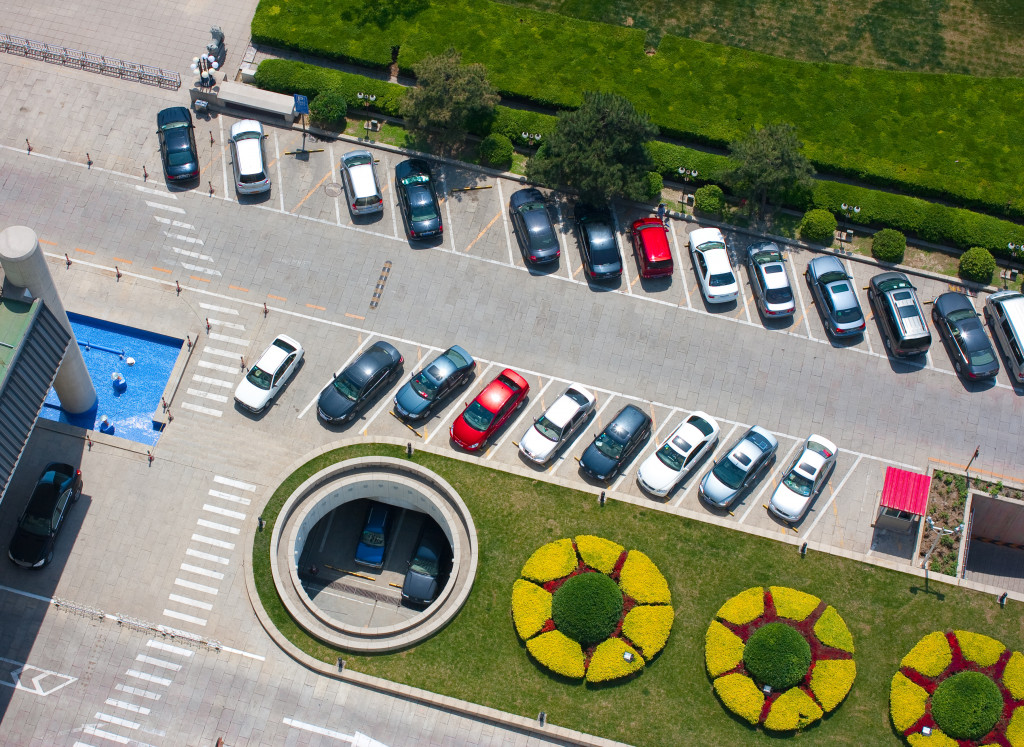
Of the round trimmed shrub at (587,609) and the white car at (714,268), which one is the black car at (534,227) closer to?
the white car at (714,268)

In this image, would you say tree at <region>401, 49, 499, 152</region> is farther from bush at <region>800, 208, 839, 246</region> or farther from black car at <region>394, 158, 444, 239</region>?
bush at <region>800, 208, 839, 246</region>

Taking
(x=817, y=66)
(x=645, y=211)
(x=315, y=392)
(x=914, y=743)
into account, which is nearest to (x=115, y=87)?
(x=315, y=392)

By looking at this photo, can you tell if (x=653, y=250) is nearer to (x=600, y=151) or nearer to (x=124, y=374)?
(x=600, y=151)

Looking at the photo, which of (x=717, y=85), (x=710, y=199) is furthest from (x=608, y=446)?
(x=717, y=85)

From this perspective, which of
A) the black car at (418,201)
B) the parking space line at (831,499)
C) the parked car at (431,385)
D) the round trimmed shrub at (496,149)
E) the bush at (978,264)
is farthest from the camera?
the round trimmed shrub at (496,149)

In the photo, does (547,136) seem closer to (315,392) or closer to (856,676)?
(315,392)

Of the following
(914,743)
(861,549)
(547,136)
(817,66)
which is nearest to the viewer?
(914,743)

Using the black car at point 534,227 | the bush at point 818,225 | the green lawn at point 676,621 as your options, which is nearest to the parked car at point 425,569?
the green lawn at point 676,621
